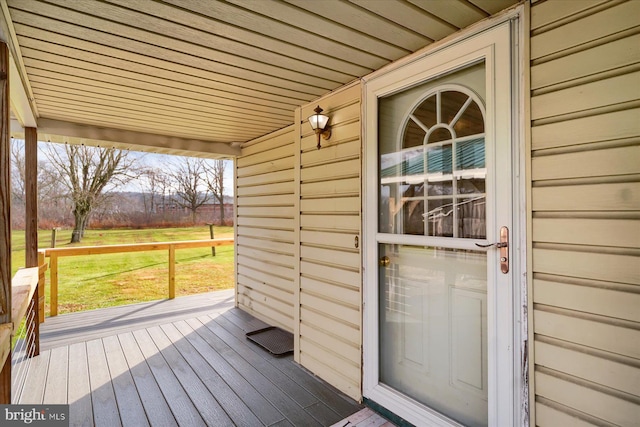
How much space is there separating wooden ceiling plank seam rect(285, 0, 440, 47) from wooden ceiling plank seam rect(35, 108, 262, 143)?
257 centimetres

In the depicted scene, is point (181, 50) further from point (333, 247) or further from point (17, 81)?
point (333, 247)

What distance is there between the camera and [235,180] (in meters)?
4.88

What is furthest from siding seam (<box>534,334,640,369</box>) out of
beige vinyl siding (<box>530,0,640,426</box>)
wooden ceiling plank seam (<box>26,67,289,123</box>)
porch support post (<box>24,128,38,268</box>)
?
porch support post (<box>24,128,38,268</box>)

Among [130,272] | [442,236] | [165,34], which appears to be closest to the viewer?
[165,34]

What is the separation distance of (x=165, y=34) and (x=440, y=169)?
5.60 feet

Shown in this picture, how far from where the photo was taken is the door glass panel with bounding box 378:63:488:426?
69.3 inches

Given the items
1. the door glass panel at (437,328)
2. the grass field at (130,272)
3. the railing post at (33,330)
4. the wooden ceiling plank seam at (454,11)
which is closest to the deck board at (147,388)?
the railing post at (33,330)

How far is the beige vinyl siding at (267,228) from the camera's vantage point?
12.5ft

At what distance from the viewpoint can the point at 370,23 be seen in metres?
1.69

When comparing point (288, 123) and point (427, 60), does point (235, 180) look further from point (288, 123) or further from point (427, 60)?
point (427, 60)

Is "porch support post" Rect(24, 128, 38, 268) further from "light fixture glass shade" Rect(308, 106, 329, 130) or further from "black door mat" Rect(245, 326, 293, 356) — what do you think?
"light fixture glass shade" Rect(308, 106, 329, 130)

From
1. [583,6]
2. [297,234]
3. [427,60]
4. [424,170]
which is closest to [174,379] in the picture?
[297,234]

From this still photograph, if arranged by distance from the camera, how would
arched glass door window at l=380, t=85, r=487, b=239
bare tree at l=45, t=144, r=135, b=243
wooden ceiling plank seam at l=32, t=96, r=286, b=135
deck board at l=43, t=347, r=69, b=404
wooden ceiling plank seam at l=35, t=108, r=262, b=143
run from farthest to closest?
bare tree at l=45, t=144, r=135, b=243, wooden ceiling plank seam at l=35, t=108, r=262, b=143, wooden ceiling plank seam at l=32, t=96, r=286, b=135, deck board at l=43, t=347, r=69, b=404, arched glass door window at l=380, t=85, r=487, b=239

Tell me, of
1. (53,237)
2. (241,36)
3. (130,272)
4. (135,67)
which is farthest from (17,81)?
(130,272)
